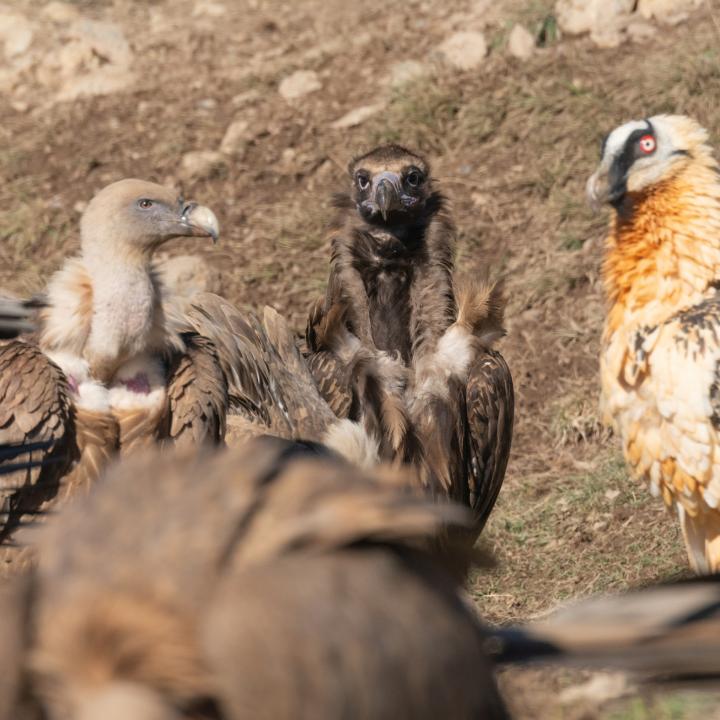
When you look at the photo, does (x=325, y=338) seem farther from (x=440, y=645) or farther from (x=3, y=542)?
(x=440, y=645)

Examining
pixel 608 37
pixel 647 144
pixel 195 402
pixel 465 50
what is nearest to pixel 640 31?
pixel 608 37

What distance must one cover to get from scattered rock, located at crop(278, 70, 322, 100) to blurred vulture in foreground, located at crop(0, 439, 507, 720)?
725cm

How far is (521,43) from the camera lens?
861 centimetres

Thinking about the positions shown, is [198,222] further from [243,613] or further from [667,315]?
[243,613]

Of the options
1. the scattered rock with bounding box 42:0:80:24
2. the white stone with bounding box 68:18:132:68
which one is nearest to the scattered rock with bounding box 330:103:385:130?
the white stone with bounding box 68:18:132:68

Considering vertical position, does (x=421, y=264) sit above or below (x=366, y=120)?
below

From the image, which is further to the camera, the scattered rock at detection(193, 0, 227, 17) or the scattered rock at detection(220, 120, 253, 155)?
the scattered rock at detection(193, 0, 227, 17)

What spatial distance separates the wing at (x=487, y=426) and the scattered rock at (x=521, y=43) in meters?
3.81

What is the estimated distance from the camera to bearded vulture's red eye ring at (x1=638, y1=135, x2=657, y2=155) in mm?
4613

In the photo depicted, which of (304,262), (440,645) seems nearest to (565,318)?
(304,262)

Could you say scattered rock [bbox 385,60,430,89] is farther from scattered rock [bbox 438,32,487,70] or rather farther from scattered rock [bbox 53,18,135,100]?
scattered rock [bbox 53,18,135,100]

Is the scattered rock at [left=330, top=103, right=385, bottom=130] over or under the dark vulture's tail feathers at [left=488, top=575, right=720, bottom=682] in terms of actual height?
over

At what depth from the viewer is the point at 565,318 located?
7.12 m

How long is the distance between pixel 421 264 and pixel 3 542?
6.62 feet
